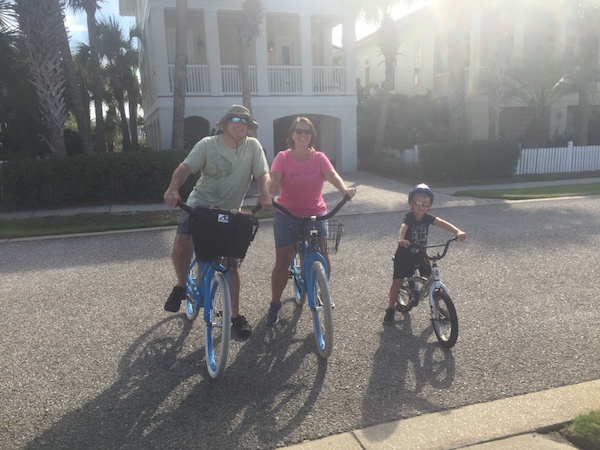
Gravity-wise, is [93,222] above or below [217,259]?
below

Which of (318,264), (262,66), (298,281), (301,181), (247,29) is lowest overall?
(298,281)

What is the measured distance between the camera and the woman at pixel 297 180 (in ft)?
13.6

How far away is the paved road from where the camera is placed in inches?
121

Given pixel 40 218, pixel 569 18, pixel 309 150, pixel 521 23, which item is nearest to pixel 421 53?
pixel 521 23

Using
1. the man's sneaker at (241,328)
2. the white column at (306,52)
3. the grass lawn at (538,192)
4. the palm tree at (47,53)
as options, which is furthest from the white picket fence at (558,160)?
the man's sneaker at (241,328)

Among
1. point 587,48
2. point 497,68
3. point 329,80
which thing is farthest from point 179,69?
point 587,48

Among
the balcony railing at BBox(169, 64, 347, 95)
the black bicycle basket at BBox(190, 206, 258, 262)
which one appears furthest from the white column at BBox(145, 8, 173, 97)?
the black bicycle basket at BBox(190, 206, 258, 262)

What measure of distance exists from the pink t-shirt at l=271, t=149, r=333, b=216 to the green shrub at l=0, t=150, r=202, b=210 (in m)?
8.22

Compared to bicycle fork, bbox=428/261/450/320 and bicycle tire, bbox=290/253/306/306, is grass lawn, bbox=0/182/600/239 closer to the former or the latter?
bicycle tire, bbox=290/253/306/306

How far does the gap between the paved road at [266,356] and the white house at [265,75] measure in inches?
442

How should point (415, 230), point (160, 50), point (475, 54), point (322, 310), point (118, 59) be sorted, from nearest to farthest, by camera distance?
point (322, 310), point (415, 230), point (160, 50), point (475, 54), point (118, 59)

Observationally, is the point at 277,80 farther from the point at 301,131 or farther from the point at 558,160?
the point at 301,131

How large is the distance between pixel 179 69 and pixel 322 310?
38.2 ft

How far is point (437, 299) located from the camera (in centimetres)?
407
